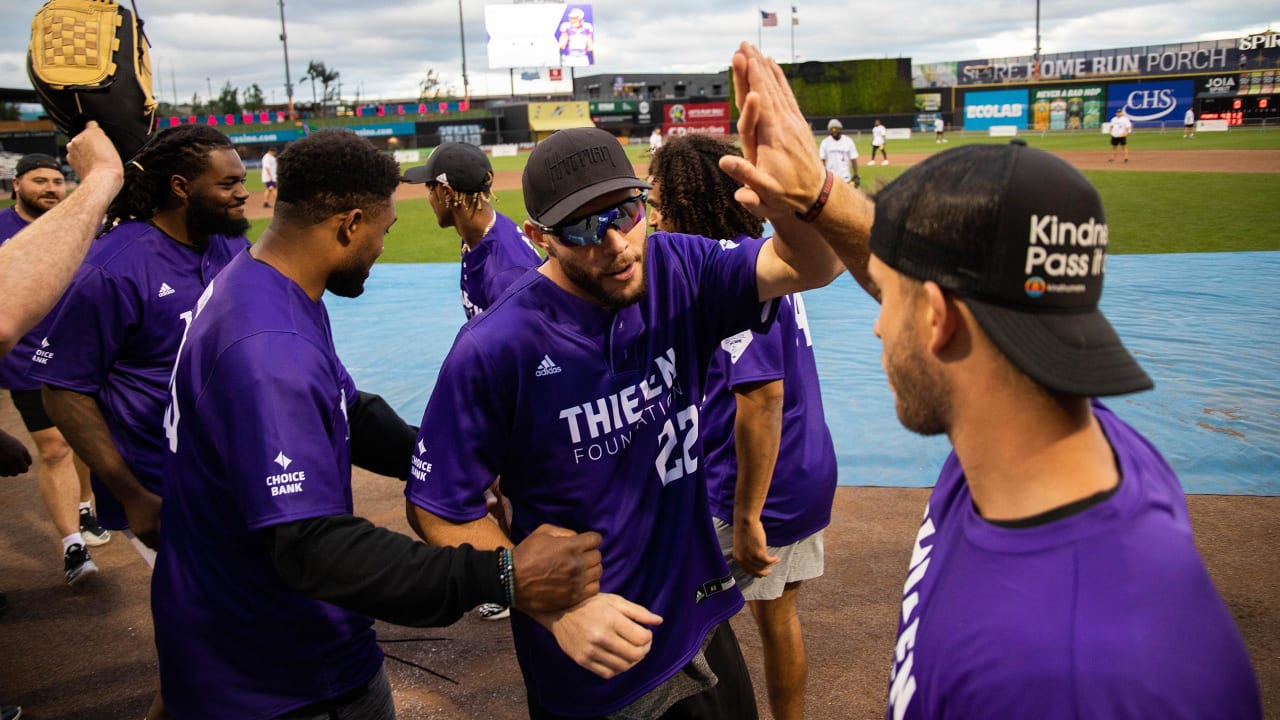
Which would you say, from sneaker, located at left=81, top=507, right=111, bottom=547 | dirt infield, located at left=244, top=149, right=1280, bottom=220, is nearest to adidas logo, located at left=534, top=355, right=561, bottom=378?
sneaker, located at left=81, top=507, right=111, bottom=547

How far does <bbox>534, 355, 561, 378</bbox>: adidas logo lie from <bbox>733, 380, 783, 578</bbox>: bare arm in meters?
1.11

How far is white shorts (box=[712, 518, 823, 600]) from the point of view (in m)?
3.51

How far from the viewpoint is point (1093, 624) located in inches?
44.5

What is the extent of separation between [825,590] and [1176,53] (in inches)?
2627

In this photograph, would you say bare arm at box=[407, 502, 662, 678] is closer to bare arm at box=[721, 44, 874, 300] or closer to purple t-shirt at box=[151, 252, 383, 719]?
purple t-shirt at box=[151, 252, 383, 719]

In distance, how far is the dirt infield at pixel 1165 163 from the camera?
2442 cm

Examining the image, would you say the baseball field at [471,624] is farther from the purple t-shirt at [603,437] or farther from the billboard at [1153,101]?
the billboard at [1153,101]

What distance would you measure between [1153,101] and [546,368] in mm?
59078

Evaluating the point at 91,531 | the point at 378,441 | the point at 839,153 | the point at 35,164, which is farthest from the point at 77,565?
the point at 839,153

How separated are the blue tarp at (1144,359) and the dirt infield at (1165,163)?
37.0ft

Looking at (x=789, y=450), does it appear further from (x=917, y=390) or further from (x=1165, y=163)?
(x=1165, y=163)

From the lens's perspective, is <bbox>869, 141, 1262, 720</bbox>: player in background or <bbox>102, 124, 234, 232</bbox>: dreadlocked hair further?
<bbox>102, 124, 234, 232</bbox>: dreadlocked hair

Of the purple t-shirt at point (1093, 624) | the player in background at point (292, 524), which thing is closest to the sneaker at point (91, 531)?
the player in background at point (292, 524)

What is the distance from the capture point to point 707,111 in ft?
207
